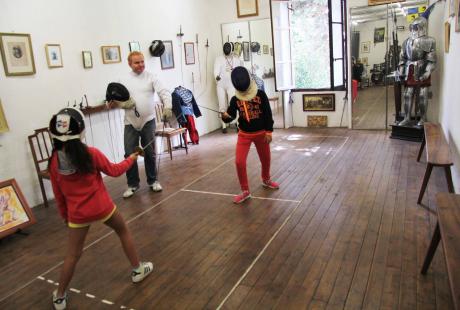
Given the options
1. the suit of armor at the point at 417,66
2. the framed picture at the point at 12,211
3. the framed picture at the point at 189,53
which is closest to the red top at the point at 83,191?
the framed picture at the point at 12,211

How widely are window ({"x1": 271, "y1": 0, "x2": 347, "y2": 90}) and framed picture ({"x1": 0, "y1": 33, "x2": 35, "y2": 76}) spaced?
4102mm

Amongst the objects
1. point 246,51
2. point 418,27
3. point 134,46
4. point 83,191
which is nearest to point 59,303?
point 83,191

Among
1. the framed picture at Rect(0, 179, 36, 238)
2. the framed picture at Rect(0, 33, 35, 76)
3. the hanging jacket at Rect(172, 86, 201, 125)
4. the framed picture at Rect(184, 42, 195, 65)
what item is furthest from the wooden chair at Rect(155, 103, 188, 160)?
the framed picture at Rect(0, 179, 36, 238)

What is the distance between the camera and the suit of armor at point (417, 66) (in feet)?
17.4

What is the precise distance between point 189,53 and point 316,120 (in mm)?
2716

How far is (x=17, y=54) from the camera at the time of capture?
4035mm

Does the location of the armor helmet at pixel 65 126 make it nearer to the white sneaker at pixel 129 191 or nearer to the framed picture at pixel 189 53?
the white sneaker at pixel 129 191

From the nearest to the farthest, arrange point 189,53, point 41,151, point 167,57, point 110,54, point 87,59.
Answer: point 41,151 → point 87,59 → point 110,54 → point 167,57 → point 189,53

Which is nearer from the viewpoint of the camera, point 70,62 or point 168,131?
point 70,62

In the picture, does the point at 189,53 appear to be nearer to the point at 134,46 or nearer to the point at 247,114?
the point at 134,46

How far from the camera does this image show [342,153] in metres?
5.30

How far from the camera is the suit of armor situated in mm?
5305

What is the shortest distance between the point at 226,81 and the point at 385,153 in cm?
344

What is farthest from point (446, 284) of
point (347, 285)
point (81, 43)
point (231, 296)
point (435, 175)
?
point (81, 43)
